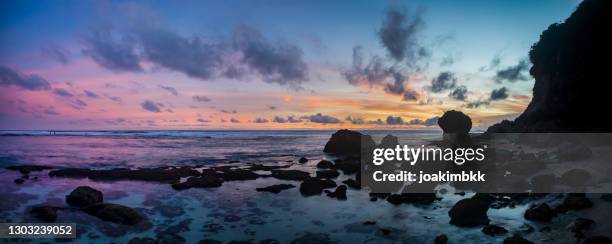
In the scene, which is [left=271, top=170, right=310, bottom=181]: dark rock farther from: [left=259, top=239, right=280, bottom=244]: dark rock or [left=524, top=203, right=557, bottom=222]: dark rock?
[left=524, top=203, right=557, bottom=222]: dark rock

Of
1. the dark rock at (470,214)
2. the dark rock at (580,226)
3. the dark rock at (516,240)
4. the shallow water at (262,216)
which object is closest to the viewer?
the dark rock at (516,240)

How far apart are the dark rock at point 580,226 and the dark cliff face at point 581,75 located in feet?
75.2

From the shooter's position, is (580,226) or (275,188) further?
(275,188)

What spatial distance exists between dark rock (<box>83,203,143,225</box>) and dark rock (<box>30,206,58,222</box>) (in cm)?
135

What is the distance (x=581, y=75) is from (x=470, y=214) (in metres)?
27.7

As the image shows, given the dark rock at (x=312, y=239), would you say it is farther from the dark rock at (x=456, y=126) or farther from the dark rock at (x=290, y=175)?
the dark rock at (x=456, y=126)

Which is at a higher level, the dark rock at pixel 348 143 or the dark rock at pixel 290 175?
the dark rock at pixel 348 143

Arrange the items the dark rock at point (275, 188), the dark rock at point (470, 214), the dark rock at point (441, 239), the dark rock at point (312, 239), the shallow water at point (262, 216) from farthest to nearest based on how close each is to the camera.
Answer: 1. the dark rock at point (275, 188)
2. the dark rock at point (470, 214)
3. the shallow water at point (262, 216)
4. the dark rock at point (312, 239)
5. the dark rock at point (441, 239)

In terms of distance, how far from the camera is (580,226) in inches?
484

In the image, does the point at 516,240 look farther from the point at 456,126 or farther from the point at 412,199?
the point at 456,126

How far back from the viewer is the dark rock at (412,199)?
18058 mm

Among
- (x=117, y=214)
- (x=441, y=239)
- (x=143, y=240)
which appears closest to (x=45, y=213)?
(x=117, y=214)

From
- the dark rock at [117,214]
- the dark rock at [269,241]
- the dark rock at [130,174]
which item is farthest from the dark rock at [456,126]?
the dark rock at [117,214]

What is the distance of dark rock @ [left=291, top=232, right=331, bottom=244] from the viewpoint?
503 inches
